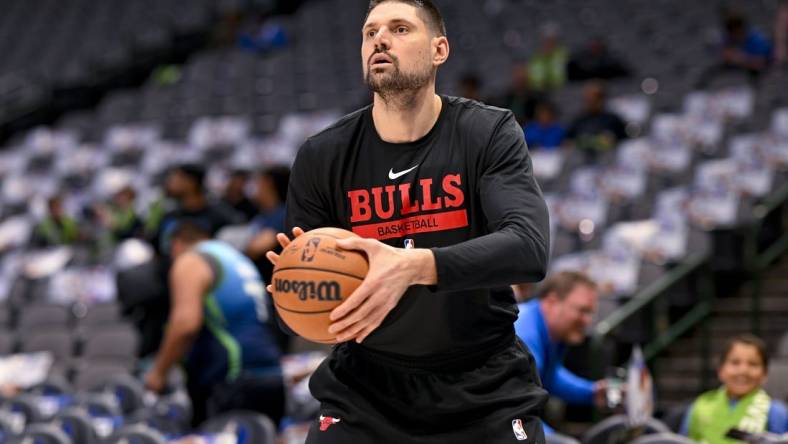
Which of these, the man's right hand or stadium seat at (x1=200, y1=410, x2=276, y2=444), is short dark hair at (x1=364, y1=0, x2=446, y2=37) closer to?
the man's right hand

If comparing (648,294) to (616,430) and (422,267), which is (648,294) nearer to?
(616,430)

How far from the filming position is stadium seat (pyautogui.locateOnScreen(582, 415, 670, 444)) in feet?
15.4

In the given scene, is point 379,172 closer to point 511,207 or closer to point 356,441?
point 511,207

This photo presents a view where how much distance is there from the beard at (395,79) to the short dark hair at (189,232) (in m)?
3.27

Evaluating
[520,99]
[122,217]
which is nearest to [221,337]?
[122,217]

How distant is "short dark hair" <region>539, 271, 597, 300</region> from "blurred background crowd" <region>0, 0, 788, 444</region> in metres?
0.01

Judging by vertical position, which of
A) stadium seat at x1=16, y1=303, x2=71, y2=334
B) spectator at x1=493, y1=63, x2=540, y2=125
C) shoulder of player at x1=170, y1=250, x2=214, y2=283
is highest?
spectator at x1=493, y1=63, x2=540, y2=125

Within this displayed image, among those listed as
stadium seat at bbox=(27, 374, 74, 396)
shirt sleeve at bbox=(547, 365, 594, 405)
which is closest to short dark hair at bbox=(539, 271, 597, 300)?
shirt sleeve at bbox=(547, 365, 594, 405)

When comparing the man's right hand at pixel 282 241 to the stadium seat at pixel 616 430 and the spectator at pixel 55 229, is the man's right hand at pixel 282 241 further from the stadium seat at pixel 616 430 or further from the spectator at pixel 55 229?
the spectator at pixel 55 229

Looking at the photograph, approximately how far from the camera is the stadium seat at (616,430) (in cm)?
469

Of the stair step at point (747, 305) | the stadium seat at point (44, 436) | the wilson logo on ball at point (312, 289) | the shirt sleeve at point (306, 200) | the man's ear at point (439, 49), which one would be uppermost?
the man's ear at point (439, 49)

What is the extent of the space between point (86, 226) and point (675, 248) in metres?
6.29

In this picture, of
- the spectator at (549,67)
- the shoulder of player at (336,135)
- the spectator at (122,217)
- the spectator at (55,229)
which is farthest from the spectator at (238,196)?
the shoulder of player at (336,135)

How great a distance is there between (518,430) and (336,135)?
0.83 meters
